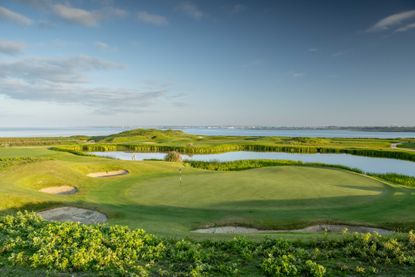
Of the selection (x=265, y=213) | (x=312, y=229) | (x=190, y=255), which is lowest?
(x=312, y=229)

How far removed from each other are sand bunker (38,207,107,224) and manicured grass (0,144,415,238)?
0.54 meters

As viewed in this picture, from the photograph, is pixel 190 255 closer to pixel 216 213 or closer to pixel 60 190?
pixel 216 213

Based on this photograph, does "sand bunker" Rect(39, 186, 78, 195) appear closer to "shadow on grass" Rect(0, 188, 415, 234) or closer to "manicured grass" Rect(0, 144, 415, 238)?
"manicured grass" Rect(0, 144, 415, 238)

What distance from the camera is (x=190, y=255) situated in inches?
348

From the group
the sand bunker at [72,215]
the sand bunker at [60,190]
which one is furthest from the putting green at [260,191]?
the sand bunker at [60,190]

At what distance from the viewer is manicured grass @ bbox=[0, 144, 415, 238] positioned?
16438 mm

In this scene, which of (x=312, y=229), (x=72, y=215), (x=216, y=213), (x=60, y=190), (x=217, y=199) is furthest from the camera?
(x=60, y=190)

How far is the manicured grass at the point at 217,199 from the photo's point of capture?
1644 cm

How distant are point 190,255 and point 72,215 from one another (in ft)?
40.0

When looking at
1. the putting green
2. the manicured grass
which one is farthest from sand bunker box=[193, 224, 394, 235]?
the putting green

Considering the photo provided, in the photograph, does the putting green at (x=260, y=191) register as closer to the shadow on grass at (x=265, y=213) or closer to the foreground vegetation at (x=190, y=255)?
the shadow on grass at (x=265, y=213)

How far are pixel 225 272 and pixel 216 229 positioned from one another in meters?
8.10

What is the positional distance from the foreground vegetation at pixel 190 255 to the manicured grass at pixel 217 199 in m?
2.55

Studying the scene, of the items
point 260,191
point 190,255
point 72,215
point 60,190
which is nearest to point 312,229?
point 260,191
